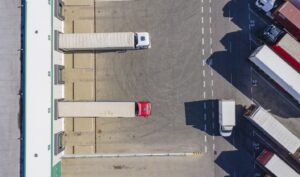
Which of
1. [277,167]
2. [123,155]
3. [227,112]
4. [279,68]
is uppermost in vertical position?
[279,68]

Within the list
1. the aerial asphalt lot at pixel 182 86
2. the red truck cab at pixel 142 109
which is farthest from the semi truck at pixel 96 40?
the red truck cab at pixel 142 109

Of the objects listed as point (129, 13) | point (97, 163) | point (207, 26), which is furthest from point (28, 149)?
point (207, 26)

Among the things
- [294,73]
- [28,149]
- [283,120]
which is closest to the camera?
[28,149]

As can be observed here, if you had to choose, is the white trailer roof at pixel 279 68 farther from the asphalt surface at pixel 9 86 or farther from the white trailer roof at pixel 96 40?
the asphalt surface at pixel 9 86

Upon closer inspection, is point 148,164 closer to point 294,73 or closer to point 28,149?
point 28,149

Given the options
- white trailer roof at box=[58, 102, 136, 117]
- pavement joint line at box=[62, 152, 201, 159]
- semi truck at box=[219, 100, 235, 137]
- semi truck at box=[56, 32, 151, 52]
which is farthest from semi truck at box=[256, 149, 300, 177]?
semi truck at box=[56, 32, 151, 52]

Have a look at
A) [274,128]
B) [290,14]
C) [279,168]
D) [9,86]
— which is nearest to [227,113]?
[274,128]

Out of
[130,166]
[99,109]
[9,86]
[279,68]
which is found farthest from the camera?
[130,166]

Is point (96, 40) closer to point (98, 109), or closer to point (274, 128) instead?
point (98, 109)
